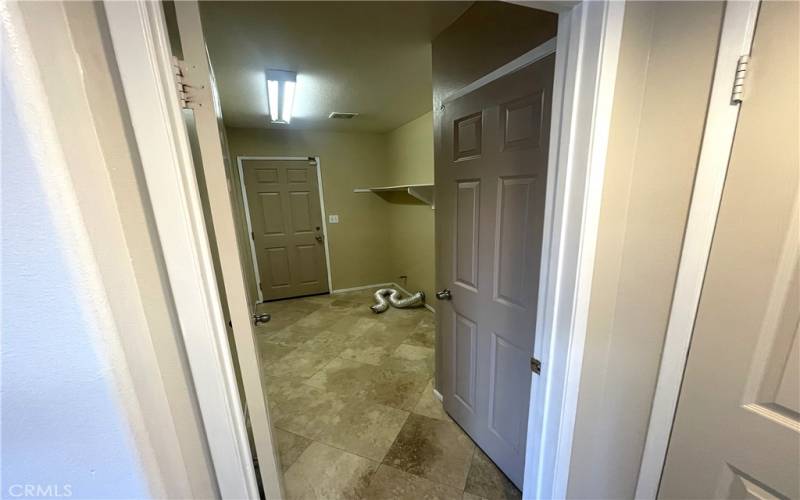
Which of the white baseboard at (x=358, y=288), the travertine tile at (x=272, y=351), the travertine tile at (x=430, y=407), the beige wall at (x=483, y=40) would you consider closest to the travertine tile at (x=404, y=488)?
the travertine tile at (x=430, y=407)

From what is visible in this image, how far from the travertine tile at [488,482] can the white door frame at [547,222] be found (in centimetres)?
41

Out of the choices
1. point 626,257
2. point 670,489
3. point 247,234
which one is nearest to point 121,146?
point 626,257

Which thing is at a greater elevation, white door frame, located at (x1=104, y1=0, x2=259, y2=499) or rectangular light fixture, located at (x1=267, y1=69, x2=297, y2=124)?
rectangular light fixture, located at (x1=267, y1=69, x2=297, y2=124)

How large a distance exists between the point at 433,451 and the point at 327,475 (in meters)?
0.61

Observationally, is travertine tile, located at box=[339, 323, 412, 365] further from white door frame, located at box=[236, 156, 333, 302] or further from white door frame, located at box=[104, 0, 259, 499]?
white door frame, located at box=[104, 0, 259, 499]

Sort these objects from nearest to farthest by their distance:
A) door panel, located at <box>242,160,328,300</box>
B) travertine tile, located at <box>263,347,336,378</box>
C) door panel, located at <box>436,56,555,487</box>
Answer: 1. door panel, located at <box>436,56,555,487</box>
2. travertine tile, located at <box>263,347,336,378</box>
3. door panel, located at <box>242,160,328,300</box>

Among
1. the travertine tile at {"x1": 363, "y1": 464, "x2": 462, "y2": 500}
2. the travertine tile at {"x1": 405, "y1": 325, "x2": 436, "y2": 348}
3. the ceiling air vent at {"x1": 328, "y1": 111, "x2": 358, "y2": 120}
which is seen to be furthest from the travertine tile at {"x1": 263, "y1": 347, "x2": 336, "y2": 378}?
the ceiling air vent at {"x1": 328, "y1": 111, "x2": 358, "y2": 120}

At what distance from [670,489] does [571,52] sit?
138cm

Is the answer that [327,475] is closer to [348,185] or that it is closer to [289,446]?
[289,446]

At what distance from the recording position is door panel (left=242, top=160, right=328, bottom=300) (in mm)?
3914

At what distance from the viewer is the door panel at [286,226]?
3.91 m

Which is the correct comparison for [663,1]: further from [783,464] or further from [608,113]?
[783,464]

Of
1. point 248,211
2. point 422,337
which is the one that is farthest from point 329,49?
point 248,211

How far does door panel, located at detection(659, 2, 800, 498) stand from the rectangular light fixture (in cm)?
231
